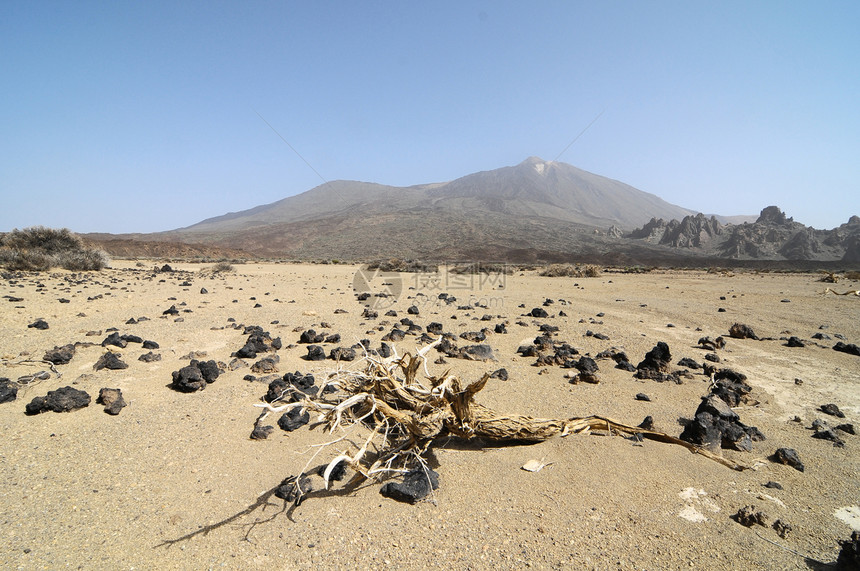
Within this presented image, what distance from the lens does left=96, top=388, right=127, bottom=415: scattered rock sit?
158 inches

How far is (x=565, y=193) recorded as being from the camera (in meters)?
197

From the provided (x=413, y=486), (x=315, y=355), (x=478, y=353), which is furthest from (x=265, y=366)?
(x=413, y=486)

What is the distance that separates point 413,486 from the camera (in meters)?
2.90

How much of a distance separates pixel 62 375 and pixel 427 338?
5345 millimetres

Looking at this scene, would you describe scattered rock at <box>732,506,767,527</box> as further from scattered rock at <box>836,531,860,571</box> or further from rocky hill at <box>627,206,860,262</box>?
rocky hill at <box>627,206,860,262</box>

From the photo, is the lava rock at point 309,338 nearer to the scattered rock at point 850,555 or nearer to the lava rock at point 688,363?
the lava rock at point 688,363

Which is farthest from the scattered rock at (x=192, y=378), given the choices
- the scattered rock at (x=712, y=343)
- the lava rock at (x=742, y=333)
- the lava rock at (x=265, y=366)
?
the lava rock at (x=742, y=333)

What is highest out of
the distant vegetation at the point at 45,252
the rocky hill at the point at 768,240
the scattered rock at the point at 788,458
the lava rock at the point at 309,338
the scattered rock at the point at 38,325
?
the rocky hill at the point at 768,240

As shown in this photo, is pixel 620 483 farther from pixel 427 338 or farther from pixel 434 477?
pixel 427 338

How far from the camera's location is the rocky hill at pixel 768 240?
53.3 meters

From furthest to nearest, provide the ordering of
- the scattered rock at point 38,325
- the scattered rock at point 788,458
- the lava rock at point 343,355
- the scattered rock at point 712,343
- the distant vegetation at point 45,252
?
the distant vegetation at point 45,252 < the scattered rock at point 712,343 < the scattered rock at point 38,325 < the lava rock at point 343,355 < the scattered rock at point 788,458

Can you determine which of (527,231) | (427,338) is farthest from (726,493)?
(527,231)

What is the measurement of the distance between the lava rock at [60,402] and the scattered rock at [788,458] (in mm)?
6819

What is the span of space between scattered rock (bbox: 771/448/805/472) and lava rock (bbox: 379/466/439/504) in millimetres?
3005
